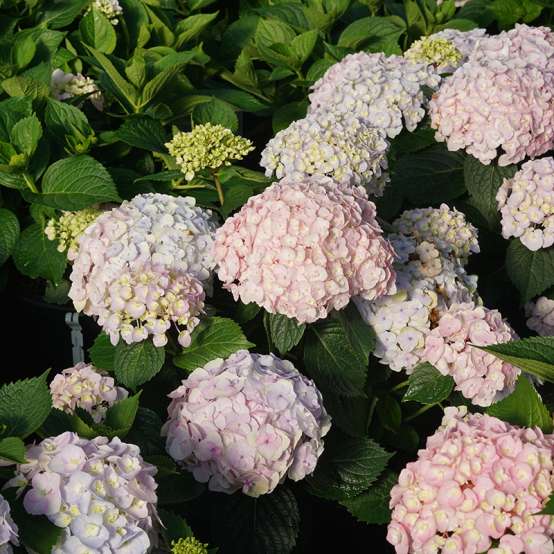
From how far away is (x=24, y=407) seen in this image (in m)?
Result: 1.40

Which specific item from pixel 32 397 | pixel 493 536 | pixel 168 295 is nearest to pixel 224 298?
pixel 168 295

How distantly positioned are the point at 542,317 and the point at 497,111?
1.62 feet

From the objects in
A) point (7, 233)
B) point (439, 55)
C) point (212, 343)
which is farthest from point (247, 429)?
point (439, 55)

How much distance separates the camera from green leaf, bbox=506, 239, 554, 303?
6.90ft

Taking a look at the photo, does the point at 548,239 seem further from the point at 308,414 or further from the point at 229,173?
the point at 308,414

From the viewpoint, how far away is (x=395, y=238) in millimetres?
1927

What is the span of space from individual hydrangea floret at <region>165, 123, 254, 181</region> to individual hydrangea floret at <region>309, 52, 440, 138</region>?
0.29 meters

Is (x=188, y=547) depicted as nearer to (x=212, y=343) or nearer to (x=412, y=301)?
(x=212, y=343)

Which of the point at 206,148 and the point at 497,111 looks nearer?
the point at 206,148

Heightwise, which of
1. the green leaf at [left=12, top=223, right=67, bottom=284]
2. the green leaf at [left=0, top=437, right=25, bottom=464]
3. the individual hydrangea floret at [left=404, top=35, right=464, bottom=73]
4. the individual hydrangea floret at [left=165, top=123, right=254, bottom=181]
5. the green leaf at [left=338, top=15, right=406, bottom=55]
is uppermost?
the green leaf at [left=0, top=437, right=25, bottom=464]

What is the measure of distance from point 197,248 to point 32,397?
0.51 meters

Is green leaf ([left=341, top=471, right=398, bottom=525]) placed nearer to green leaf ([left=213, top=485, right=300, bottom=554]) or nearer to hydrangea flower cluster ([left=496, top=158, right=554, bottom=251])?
green leaf ([left=213, top=485, right=300, bottom=554])

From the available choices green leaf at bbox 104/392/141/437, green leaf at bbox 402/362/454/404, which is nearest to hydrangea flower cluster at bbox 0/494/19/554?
green leaf at bbox 104/392/141/437

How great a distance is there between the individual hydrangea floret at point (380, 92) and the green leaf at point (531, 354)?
33.8 inches
